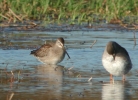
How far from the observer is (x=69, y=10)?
21891 millimetres

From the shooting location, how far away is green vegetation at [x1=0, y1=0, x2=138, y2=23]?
20.7m

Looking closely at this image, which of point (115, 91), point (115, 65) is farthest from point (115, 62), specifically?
point (115, 91)

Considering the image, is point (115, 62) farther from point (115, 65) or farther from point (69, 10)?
point (69, 10)

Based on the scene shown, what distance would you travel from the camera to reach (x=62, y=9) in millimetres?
22031

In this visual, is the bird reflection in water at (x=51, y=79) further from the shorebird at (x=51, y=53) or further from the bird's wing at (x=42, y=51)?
the bird's wing at (x=42, y=51)

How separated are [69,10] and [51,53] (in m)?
8.48

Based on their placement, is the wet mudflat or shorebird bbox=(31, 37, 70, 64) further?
shorebird bbox=(31, 37, 70, 64)

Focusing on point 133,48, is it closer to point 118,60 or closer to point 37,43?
point 37,43

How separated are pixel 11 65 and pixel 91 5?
10.3m

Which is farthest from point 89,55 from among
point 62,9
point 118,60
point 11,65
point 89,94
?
point 62,9

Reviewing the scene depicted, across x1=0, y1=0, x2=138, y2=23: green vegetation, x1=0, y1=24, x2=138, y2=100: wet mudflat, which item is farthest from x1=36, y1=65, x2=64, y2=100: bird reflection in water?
x1=0, y1=0, x2=138, y2=23: green vegetation

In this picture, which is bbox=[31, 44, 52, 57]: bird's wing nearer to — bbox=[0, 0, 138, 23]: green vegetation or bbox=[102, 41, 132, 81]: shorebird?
bbox=[102, 41, 132, 81]: shorebird

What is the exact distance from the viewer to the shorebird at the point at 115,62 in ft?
34.5

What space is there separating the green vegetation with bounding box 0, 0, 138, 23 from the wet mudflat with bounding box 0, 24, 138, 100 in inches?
116
